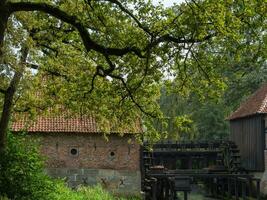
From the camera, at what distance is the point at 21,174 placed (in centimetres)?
1272

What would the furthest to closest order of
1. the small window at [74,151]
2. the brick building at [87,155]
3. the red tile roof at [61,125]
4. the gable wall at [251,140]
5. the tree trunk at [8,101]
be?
1. the gable wall at [251,140]
2. the small window at [74,151]
3. the brick building at [87,155]
4. the red tile roof at [61,125]
5. the tree trunk at [8,101]

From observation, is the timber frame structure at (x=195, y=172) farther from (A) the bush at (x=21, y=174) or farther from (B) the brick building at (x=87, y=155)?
(A) the bush at (x=21, y=174)

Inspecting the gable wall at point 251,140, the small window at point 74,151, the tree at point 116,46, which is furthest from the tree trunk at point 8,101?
the gable wall at point 251,140

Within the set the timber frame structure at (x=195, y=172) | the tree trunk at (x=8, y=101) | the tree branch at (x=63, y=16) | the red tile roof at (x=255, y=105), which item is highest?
the red tile roof at (x=255, y=105)

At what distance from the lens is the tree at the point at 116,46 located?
30.9 ft

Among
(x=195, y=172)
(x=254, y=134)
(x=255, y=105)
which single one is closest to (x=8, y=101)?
(x=195, y=172)

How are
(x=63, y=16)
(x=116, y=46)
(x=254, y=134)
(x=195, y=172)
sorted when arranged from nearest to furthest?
1. (x=63, y=16)
2. (x=116, y=46)
3. (x=195, y=172)
4. (x=254, y=134)

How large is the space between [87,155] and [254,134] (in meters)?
10.5

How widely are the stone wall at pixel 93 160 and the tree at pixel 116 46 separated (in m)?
10.2

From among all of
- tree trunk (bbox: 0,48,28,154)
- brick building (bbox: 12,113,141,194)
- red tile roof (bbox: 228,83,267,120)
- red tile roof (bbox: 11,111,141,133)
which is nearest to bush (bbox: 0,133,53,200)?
tree trunk (bbox: 0,48,28,154)

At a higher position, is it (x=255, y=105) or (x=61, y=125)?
(x=255, y=105)

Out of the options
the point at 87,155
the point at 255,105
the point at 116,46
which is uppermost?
the point at 255,105

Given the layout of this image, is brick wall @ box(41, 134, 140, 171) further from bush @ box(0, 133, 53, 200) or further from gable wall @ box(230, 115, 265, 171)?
bush @ box(0, 133, 53, 200)

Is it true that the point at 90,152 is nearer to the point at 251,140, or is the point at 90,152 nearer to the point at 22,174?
the point at 251,140
